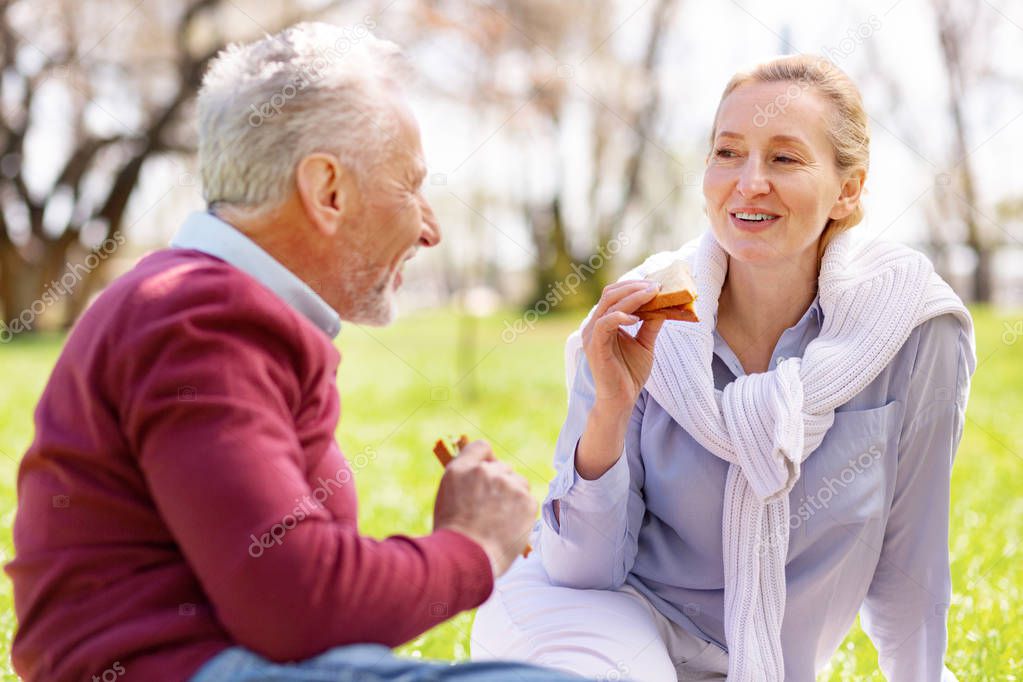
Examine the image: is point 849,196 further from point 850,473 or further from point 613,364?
point 613,364

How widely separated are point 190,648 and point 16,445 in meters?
7.05

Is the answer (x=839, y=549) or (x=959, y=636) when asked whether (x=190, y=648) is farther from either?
(x=959, y=636)

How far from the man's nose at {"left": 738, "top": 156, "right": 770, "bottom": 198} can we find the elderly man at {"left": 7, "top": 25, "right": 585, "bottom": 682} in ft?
3.85

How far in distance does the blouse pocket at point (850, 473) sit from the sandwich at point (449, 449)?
3.51ft

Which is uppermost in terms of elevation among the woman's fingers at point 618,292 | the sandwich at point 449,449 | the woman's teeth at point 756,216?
the woman's teeth at point 756,216

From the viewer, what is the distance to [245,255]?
62.9 inches

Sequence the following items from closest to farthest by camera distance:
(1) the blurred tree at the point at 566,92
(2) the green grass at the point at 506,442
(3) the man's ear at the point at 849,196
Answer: (3) the man's ear at the point at 849,196
(2) the green grass at the point at 506,442
(1) the blurred tree at the point at 566,92

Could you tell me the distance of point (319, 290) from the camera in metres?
1.72

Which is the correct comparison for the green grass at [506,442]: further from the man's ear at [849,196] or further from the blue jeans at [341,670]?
the blue jeans at [341,670]

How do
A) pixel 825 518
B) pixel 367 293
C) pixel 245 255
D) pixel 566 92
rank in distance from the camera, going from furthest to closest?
pixel 566 92 < pixel 825 518 < pixel 367 293 < pixel 245 255

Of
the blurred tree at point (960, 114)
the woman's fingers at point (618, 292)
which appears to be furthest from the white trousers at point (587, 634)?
the blurred tree at point (960, 114)

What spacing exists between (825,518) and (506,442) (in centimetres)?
536

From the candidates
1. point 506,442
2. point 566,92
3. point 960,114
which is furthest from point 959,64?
point 506,442

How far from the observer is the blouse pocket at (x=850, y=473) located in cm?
262
